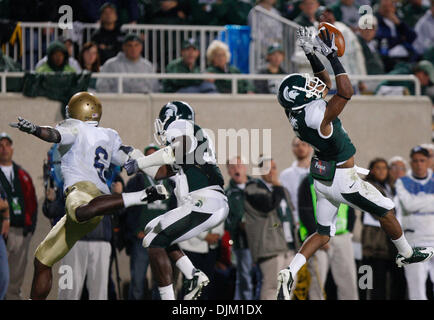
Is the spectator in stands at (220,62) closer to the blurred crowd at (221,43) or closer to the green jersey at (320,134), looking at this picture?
the blurred crowd at (221,43)

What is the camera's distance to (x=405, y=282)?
10.1m

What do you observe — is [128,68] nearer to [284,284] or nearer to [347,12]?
[347,12]

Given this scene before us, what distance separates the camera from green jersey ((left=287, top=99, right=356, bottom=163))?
22.5ft

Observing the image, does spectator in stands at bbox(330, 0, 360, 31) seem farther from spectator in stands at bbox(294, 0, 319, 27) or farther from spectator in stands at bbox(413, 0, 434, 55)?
spectator in stands at bbox(413, 0, 434, 55)

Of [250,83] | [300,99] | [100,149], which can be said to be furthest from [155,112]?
[300,99]

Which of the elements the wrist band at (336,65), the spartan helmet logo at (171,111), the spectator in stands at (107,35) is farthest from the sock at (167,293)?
the spectator in stands at (107,35)

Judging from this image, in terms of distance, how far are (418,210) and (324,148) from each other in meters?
2.57

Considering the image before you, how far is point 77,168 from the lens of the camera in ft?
24.2

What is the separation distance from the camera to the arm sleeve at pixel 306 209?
9.30 metres

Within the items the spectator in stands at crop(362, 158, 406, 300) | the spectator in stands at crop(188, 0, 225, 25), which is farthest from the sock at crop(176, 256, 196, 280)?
the spectator in stands at crop(188, 0, 225, 25)

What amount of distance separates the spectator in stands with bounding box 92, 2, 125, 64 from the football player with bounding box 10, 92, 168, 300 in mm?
3521

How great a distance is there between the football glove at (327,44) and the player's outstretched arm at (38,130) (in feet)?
7.02

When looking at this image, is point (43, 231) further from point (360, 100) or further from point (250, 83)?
point (360, 100)

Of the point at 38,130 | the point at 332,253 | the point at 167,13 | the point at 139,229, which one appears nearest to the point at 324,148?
the point at 38,130
